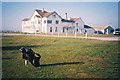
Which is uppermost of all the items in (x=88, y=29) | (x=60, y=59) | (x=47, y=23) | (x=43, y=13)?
(x=43, y=13)

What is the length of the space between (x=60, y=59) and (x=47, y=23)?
2.33 meters

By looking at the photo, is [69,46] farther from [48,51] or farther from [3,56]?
[3,56]

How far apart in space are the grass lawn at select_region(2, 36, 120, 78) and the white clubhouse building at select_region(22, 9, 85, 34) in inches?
17.9

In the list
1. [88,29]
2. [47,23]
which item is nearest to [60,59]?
[47,23]

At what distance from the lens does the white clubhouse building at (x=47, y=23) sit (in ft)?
32.3

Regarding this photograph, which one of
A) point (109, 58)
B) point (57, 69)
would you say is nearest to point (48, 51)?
point (57, 69)

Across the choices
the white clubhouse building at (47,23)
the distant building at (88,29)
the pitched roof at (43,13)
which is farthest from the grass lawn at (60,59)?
the pitched roof at (43,13)

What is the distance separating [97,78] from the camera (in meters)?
7.00

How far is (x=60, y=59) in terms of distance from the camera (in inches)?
337

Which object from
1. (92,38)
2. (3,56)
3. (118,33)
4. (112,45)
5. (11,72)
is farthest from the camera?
(92,38)

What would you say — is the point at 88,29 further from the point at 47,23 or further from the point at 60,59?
the point at 60,59

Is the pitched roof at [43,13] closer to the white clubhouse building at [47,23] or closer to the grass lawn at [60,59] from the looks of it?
the white clubhouse building at [47,23]

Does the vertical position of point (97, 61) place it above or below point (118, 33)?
below

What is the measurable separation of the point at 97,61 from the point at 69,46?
1823 mm
